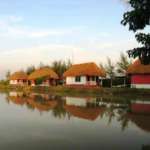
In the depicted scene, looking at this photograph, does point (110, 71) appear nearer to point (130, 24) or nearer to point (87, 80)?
point (87, 80)

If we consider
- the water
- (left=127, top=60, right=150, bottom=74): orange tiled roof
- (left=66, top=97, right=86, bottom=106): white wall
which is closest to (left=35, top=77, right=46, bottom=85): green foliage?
(left=127, top=60, right=150, bottom=74): orange tiled roof

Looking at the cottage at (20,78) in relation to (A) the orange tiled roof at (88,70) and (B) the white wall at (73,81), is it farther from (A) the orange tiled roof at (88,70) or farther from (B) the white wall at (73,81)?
(A) the orange tiled roof at (88,70)

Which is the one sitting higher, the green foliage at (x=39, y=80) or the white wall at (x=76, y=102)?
the green foliage at (x=39, y=80)

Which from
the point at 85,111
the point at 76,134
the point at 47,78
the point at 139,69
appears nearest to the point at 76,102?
the point at 85,111

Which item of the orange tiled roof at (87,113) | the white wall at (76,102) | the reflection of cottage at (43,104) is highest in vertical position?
the white wall at (76,102)

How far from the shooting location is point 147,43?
38.9 feet

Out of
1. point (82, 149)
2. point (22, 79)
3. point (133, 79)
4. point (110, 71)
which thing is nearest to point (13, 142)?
point (82, 149)

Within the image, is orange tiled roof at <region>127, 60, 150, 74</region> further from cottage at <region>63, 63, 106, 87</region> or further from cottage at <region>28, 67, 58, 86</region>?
cottage at <region>28, 67, 58, 86</region>

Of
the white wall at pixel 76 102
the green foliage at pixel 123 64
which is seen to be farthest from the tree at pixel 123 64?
the white wall at pixel 76 102

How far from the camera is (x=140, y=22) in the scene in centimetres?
1194

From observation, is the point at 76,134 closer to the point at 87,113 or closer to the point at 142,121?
the point at 142,121

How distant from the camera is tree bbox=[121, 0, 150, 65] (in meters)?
11.7

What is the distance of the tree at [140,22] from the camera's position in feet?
38.4

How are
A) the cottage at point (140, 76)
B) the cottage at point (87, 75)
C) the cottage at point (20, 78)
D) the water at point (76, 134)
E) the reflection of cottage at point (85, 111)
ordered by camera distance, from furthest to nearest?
the cottage at point (20, 78) < the cottage at point (87, 75) < the cottage at point (140, 76) < the reflection of cottage at point (85, 111) < the water at point (76, 134)
